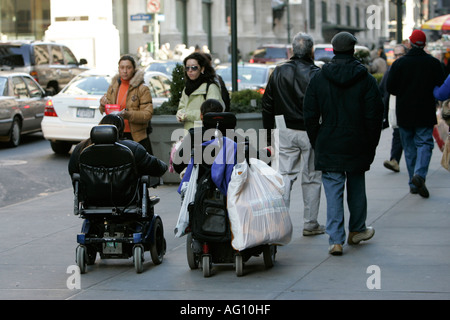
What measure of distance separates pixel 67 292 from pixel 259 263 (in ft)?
5.81

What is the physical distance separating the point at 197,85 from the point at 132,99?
97 centimetres

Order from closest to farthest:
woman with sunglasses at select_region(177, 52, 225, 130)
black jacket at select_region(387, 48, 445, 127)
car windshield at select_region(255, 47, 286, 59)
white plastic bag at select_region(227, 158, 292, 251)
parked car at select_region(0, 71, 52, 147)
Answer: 1. white plastic bag at select_region(227, 158, 292, 251)
2. woman with sunglasses at select_region(177, 52, 225, 130)
3. black jacket at select_region(387, 48, 445, 127)
4. parked car at select_region(0, 71, 52, 147)
5. car windshield at select_region(255, 47, 286, 59)

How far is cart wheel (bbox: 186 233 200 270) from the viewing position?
24.3 feet

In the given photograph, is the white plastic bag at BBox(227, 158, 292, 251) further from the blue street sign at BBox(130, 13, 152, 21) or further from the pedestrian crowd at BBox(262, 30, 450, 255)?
the blue street sign at BBox(130, 13, 152, 21)

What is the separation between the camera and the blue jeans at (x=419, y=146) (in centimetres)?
1089

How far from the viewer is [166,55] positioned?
127ft

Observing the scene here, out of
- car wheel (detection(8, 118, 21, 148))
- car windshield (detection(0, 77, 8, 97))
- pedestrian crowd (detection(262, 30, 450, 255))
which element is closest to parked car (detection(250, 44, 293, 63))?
car windshield (detection(0, 77, 8, 97))

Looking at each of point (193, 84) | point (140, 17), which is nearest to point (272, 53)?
point (140, 17)

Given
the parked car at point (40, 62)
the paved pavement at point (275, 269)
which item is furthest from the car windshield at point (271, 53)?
the paved pavement at point (275, 269)

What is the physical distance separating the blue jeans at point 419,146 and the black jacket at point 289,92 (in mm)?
2618

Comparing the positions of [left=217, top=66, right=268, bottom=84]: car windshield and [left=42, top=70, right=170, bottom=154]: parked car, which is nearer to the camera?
[left=42, top=70, right=170, bottom=154]: parked car

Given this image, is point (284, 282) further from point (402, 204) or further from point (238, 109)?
point (238, 109)

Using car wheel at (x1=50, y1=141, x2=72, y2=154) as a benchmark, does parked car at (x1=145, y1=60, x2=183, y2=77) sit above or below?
above

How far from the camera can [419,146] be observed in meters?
11.0
